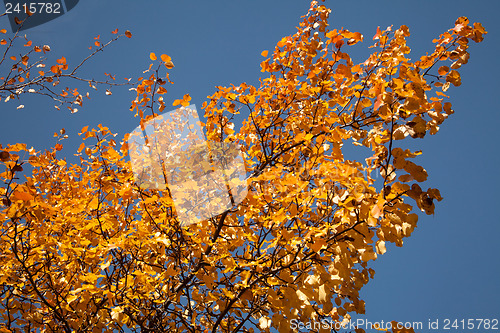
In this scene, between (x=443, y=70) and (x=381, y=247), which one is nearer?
(x=381, y=247)

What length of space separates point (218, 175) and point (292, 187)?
1086mm

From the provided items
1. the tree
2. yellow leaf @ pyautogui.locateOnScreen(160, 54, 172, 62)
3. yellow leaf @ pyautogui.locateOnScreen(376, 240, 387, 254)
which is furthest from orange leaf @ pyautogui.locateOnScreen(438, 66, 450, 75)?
yellow leaf @ pyautogui.locateOnScreen(160, 54, 172, 62)

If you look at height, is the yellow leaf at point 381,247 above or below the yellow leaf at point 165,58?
below

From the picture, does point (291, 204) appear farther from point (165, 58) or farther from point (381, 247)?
point (165, 58)

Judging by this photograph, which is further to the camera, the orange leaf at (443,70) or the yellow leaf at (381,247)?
the orange leaf at (443,70)

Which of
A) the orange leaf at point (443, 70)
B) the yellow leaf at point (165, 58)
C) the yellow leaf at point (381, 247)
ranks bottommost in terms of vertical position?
the yellow leaf at point (381, 247)

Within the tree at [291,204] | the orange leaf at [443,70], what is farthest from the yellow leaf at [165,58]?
the orange leaf at [443,70]

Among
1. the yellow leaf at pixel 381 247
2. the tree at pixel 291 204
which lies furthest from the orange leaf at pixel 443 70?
the yellow leaf at pixel 381 247

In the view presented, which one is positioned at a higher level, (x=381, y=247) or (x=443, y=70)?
(x=443, y=70)

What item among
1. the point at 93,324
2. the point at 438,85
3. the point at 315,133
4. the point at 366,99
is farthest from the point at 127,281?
the point at 438,85

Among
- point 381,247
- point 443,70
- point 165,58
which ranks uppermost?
point 165,58

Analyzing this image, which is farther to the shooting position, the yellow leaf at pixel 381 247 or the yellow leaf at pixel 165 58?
the yellow leaf at pixel 165 58

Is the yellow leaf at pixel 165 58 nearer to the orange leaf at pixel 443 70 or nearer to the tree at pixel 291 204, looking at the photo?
the tree at pixel 291 204

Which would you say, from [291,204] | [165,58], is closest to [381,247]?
[291,204]
